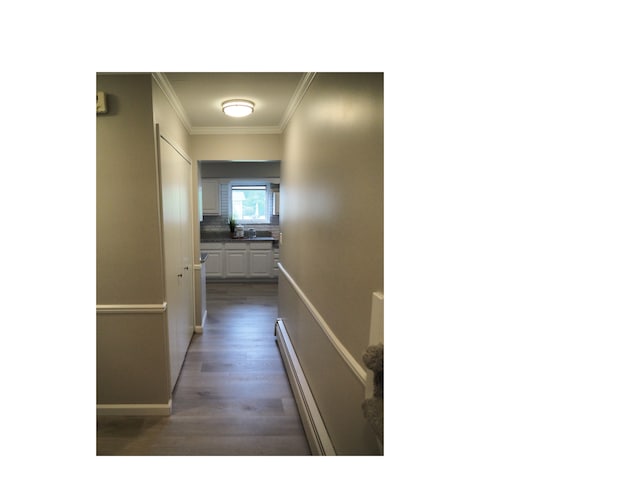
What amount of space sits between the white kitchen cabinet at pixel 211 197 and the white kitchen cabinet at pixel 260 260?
982mm

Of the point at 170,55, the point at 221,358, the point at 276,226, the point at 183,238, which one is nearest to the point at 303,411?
the point at 221,358

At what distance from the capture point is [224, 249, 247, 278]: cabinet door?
5953 millimetres

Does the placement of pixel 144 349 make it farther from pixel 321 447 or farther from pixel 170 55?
pixel 170 55

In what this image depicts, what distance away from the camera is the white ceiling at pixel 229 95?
204 centimetres

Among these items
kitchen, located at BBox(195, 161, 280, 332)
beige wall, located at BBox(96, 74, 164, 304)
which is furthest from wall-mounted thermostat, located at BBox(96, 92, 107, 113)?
kitchen, located at BBox(195, 161, 280, 332)

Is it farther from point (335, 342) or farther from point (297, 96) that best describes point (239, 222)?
point (335, 342)

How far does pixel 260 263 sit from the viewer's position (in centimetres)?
599

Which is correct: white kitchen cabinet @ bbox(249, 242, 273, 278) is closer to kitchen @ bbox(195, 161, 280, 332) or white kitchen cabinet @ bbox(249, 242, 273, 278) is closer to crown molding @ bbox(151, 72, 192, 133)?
kitchen @ bbox(195, 161, 280, 332)

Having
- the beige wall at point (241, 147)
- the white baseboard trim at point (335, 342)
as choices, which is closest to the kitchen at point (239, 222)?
the beige wall at point (241, 147)

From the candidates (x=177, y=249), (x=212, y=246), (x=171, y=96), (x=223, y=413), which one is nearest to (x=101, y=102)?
(x=171, y=96)
